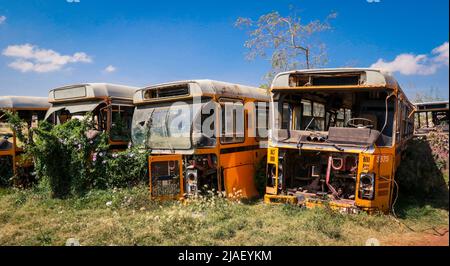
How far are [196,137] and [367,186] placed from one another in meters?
3.58

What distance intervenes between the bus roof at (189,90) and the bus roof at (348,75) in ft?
4.50

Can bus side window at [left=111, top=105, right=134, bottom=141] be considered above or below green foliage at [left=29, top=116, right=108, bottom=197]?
above

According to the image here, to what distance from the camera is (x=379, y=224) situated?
243 inches

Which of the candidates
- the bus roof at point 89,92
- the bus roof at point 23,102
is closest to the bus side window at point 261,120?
the bus roof at point 89,92

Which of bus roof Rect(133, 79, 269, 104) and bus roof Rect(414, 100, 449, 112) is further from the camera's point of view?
bus roof Rect(414, 100, 449, 112)

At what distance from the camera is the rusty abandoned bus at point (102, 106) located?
9508mm

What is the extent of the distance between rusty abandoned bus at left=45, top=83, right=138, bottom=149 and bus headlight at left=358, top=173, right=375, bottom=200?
20.2ft

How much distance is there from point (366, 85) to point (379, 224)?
2527 millimetres

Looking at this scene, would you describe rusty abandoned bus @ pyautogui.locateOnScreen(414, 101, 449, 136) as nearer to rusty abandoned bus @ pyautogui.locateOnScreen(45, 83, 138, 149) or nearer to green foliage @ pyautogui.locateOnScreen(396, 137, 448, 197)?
green foliage @ pyautogui.locateOnScreen(396, 137, 448, 197)

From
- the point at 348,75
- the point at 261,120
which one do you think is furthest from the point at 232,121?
the point at 348,75

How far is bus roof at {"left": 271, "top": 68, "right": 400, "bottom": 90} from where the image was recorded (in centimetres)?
656

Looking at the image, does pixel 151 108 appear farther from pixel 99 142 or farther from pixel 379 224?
pixel 379 224

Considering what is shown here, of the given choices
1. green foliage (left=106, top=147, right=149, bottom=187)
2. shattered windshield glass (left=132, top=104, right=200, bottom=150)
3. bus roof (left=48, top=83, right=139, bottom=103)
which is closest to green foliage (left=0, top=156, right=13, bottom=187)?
bus roof (left=48, top=83, right=139, bottom=103)
